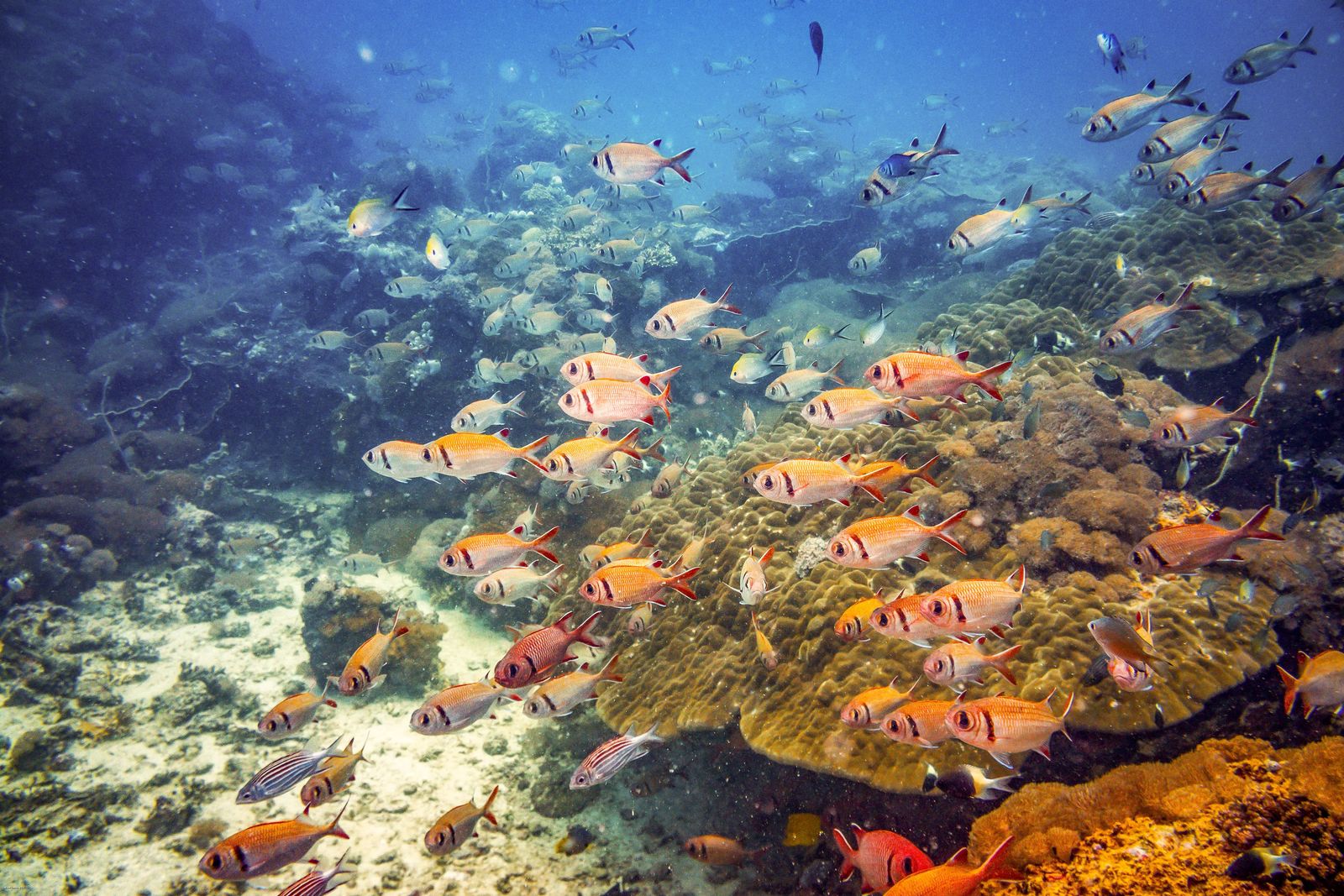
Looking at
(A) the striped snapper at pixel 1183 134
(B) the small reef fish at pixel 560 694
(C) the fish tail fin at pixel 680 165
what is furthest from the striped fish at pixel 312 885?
(A) the striped snapper at pixel 1183 134

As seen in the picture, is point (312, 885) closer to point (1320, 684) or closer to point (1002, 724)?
point (1002, 724)

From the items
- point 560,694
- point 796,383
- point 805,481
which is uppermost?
point 805,481

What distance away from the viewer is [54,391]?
12.4m

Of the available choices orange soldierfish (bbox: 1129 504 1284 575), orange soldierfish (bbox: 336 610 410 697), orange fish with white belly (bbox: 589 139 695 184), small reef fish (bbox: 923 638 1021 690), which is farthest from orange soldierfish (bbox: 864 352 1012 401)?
orange soldierfish (bbox: 336 610 410 697)

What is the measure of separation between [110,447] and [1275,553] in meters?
16.9

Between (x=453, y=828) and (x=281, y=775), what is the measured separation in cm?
121

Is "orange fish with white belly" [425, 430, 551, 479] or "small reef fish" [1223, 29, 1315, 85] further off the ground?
"small reef fish" [1223, 29, 1315, 85]

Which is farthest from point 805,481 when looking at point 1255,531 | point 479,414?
point 479,414

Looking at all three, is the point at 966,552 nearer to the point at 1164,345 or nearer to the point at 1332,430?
the point at 1332,430

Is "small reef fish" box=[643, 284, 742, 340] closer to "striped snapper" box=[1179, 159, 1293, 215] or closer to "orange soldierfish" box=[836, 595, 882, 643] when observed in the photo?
"orange soldierfish" box=[836, 595, 882, 643]

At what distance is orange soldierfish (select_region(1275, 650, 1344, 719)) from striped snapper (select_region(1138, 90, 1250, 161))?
5.42 m

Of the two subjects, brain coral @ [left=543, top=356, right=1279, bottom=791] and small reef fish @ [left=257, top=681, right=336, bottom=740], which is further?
small reef fish @ [left=257, top=681, right=336, bottom=740]

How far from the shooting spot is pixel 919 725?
296cm

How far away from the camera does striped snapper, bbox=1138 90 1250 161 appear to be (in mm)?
5734
